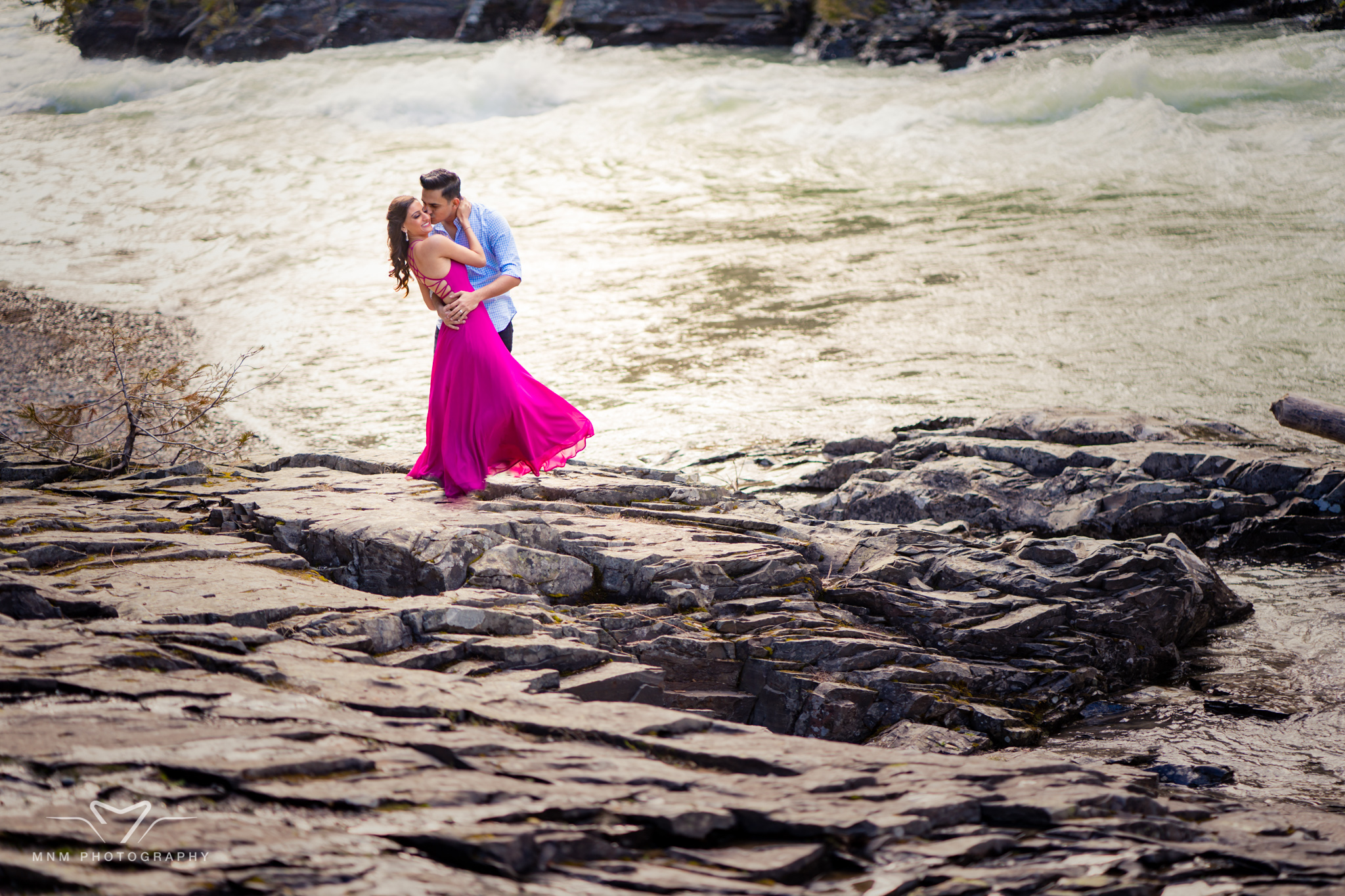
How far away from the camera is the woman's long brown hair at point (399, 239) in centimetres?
648

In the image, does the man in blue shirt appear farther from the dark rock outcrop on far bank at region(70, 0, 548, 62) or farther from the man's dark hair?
the dark rock outcrop on far bank at region(70, 0, 548, 62)

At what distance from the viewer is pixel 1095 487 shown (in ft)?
25.8

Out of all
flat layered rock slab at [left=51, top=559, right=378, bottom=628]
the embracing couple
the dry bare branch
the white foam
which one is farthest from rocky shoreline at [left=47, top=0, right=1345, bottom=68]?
flat layered rock slab at [left=51, top=559, right=378, bottom=628]

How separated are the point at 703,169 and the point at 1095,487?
16.5 metres

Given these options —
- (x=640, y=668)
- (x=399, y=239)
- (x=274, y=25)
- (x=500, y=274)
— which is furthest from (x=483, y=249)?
(x=274, y=25)

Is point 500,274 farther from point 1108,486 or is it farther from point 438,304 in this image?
point 1108,486

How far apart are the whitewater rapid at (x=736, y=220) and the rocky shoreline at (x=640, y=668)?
10.8 ft

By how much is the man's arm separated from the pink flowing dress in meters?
0.11

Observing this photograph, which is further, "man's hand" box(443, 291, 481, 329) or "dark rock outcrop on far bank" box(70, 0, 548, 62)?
"dark rock outcrop on far bank" box(70, 0, 548, 62)

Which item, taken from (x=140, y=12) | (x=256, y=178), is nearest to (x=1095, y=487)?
(x=256, y=178)

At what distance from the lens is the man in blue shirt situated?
6.50 metres

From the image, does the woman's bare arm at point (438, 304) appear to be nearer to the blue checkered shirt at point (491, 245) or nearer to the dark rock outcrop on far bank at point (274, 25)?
the blue checkered shirt at point (491, 245)

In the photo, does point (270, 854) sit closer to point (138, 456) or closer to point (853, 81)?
point (138, 456)

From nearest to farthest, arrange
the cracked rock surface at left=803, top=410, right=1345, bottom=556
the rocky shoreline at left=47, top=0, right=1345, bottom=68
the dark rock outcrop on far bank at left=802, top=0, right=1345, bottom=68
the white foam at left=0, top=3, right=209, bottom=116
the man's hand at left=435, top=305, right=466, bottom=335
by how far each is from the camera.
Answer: the man's hand at left=435, top=305, right=466, bottom=335, the cracked rock surface at left=803, top=410, right=1345, bottom=556, the dark rock outcrop on far bank at left=802, top=0, right=1345, bottom=68, the white foam at left=0, top=3, right=209, bottom=116, the rocky shoreline at left=47, top=0, right=1345, bottom=68
